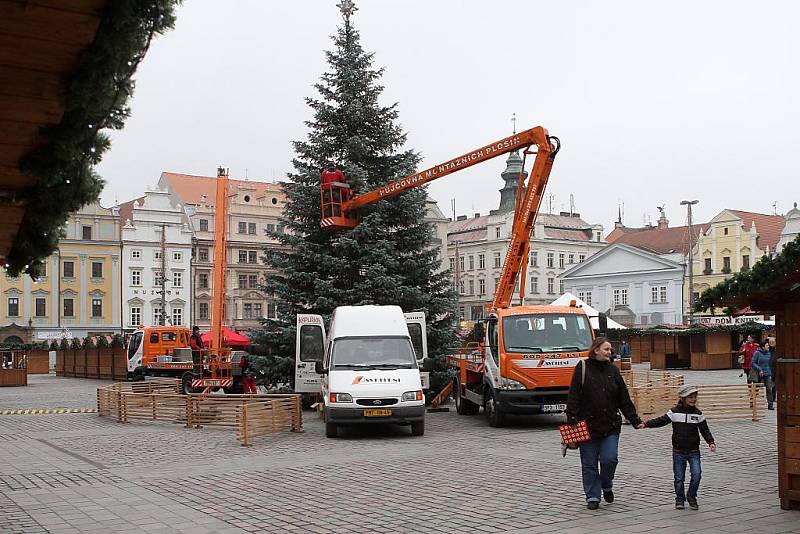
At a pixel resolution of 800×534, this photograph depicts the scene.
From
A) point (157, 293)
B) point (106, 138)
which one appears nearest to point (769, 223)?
point (157, 293)

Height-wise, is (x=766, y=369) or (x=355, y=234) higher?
(x=355, y=234)

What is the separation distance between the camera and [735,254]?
82562 millimetres

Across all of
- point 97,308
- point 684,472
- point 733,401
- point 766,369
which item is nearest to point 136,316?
point 97,308

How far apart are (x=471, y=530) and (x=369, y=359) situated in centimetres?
1001

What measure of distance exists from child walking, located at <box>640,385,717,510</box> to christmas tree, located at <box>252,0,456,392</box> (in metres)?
16.0

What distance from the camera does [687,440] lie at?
9570 mm

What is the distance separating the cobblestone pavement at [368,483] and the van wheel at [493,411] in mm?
494

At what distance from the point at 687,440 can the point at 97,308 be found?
76.3 metres

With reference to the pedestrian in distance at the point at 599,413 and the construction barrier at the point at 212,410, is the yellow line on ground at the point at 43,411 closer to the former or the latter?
the construction barrier at the point at 212,410

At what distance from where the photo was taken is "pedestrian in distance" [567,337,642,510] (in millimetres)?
9898

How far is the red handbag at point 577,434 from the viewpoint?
9852 mm

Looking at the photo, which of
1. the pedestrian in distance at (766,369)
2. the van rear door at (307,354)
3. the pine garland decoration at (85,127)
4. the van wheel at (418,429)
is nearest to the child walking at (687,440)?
the pine garland decoration at (85,127)

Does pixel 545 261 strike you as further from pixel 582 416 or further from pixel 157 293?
pixel 582 416

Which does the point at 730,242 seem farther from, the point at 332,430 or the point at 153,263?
the point at 332,430
